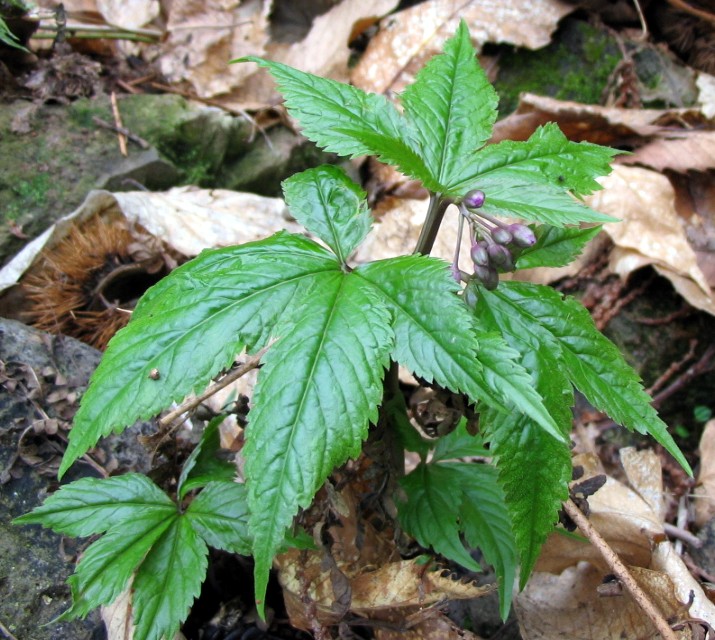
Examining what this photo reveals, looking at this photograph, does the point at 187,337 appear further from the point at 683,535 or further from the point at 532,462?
the point at 683,535

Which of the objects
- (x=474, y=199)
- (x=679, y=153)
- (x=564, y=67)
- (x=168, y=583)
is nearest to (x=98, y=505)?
(x=168, y=583)

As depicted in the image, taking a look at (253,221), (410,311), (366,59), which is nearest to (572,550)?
(410,311)

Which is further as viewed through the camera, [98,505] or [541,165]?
[98,505]

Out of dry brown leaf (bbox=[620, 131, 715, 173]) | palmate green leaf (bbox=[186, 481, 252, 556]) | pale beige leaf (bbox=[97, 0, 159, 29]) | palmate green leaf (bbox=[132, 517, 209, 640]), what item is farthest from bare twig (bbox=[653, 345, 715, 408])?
pale beige leaf (bbox=[97, 0, 159, 29])

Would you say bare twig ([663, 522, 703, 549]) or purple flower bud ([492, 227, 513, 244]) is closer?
purple flower bud ([492, 227, 513, 244])

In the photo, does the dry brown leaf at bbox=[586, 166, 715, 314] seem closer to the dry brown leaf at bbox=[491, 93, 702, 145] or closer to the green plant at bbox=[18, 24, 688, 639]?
the dry brown leaf at bbox=[491, 93, 702, 145]
